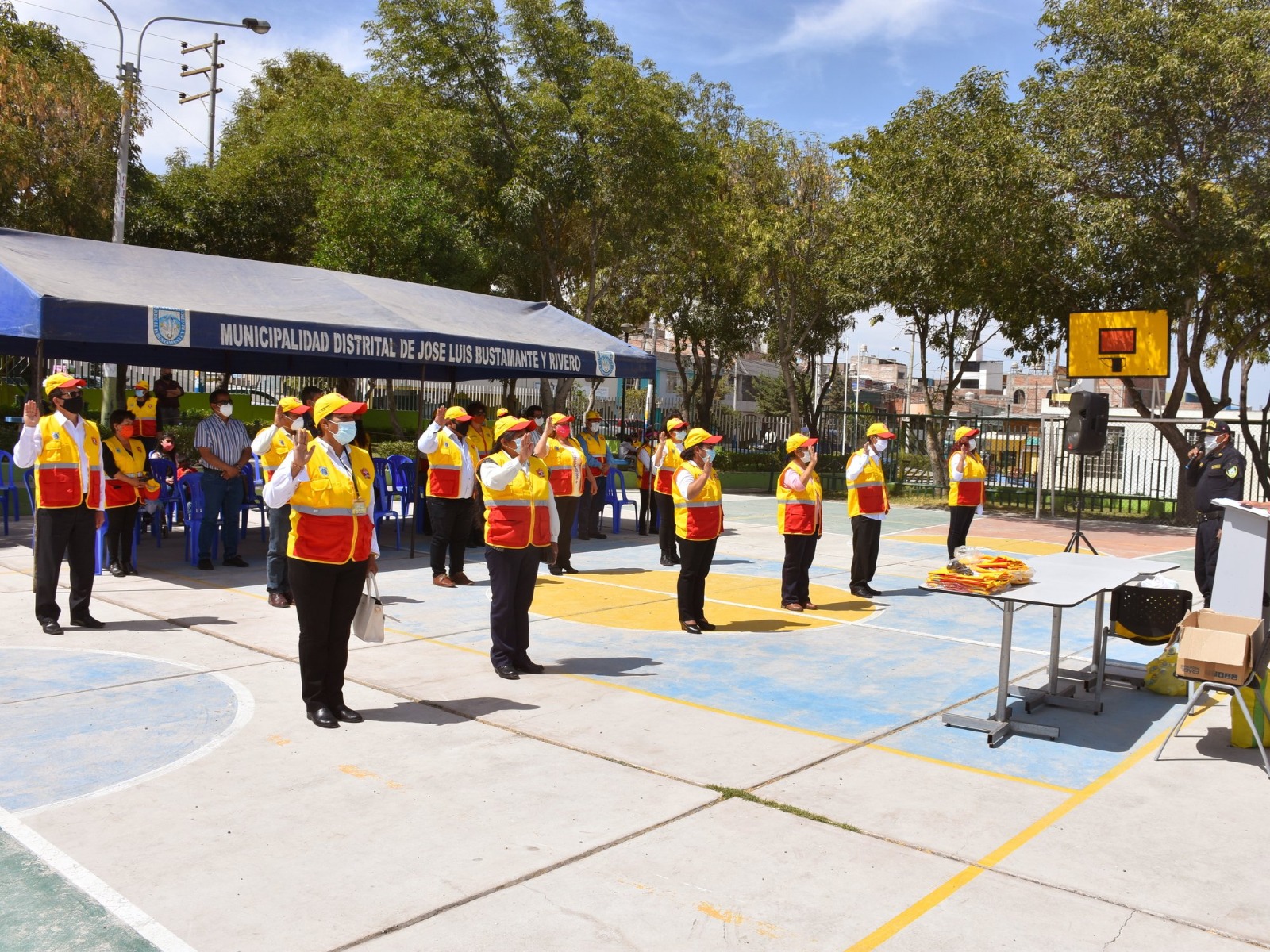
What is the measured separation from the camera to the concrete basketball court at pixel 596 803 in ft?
12.8

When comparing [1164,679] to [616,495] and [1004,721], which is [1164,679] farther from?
[616,495]

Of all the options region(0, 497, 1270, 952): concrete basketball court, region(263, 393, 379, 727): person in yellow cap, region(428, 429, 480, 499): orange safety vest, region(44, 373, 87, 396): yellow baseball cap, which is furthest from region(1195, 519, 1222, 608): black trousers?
region(44, 373, 87, 396): yellow baseball cap

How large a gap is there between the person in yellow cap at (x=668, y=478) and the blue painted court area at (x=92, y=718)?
20.2 feet

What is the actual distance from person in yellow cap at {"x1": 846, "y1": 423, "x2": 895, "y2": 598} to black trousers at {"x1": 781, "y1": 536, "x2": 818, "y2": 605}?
90cm

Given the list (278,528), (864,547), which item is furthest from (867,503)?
(278,528)

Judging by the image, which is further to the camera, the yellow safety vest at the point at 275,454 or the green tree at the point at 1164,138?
the green tree at the point at 1164,138

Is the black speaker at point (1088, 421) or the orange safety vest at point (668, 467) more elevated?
the black speaker at point (1088, 421)

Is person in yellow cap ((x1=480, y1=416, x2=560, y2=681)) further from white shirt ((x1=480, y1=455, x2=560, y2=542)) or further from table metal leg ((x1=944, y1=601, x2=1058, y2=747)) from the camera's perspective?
table metal leg ((x1=944, y1=601, x2=1058, y2=747))

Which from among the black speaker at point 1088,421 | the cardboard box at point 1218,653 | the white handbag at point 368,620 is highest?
the black speaker at point 1088,421

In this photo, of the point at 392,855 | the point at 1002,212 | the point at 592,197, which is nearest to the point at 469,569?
the point at 392,855

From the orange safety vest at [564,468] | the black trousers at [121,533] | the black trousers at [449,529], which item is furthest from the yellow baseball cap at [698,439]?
the black trousers at [121,533]

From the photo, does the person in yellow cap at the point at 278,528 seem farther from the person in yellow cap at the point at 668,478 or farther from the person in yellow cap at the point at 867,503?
the person in yellow cap at the point at 867,503

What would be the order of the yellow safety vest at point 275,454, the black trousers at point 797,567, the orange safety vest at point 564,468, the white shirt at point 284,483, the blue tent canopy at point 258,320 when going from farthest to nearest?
the orange safety vest at point 564,468 → the black trousers at point 797,567 → the blue tent canopy at point 258,320 → the yellow safety vest at point 275,454 → the white shirt at point 284,483

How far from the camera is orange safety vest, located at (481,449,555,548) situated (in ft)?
24.1
